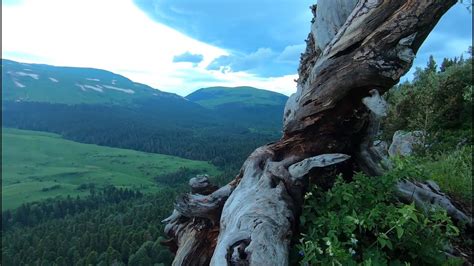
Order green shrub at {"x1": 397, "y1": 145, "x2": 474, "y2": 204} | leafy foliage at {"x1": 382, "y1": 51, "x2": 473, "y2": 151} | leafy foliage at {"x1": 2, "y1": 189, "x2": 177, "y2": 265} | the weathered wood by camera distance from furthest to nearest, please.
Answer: leafy foliage at {"x1": 2, "y1": 189, "x2": 177, "y2": 265}, leafy foliage at {"x1": 382, "y1": 51, "x2": 473, "y2": 151}, green shrub at {"x1": 397, "y1": 145, "x2": 474, "y2": 204}, the weathered wood

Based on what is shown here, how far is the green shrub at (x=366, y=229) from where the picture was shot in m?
4.70

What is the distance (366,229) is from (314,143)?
6.09 ft

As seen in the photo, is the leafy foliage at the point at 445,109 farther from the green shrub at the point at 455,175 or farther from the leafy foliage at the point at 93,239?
the leafy foliage at the point at 93,239

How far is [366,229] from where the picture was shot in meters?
5.54

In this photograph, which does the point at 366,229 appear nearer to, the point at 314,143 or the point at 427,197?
the point at 314,143

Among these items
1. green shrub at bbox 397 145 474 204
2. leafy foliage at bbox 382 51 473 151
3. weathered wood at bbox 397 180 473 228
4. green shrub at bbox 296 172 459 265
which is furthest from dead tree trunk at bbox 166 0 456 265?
leafy foliage at bbox 382 51 473 151

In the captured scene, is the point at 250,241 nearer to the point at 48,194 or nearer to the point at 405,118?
the point at 405,118

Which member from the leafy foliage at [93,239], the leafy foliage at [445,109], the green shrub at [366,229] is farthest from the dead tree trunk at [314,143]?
the leafy foliage at [93,239]

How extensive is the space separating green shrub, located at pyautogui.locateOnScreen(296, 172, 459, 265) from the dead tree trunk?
344mm

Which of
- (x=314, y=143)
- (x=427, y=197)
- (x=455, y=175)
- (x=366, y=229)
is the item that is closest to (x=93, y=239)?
(x=455, y=175)

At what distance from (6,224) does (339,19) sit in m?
175

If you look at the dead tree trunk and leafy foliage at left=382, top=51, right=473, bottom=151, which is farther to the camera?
leafy foliage at left=382, top=51, right=473, bottom=151

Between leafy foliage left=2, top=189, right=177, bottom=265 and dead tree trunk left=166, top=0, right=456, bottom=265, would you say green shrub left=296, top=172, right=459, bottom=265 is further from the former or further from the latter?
leafy foliage left=2, top=189, right=177, bottom=265

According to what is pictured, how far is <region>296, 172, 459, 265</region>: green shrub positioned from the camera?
4.70 meters
